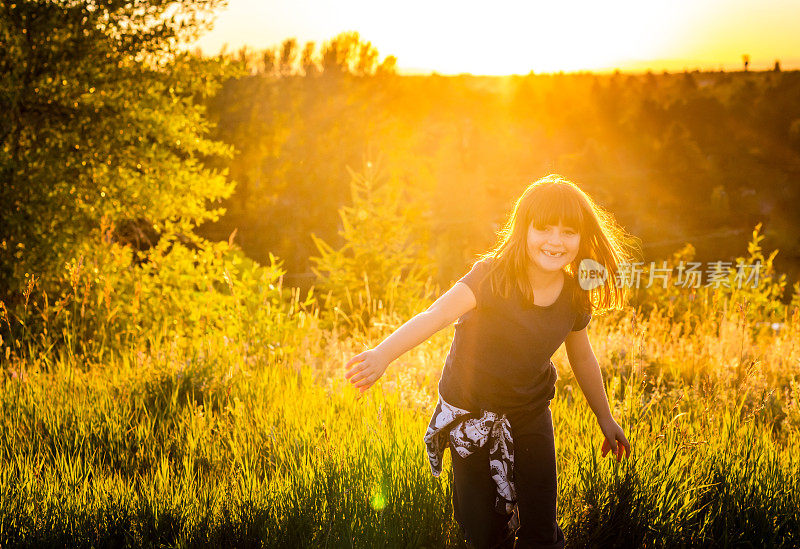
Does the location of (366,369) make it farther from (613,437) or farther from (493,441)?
Result: (613,437)

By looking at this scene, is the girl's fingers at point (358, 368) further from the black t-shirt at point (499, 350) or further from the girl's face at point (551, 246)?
the girl's face at point (551, 246)

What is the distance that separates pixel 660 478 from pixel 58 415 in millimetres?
3195

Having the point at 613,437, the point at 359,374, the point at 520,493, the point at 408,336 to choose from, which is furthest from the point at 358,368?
the point at 613,437

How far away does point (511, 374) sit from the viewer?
2547 mm

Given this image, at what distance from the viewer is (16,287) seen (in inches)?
275

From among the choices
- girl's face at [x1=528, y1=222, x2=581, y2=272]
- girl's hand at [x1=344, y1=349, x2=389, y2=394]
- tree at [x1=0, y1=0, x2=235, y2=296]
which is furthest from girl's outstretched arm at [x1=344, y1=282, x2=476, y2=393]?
tree at [x1=0, y1=0, x2=235, y2=296]

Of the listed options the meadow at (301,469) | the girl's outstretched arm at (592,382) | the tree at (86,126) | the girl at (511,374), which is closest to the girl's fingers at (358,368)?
the girl at (511,374)

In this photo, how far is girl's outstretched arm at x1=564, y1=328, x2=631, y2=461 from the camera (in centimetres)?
282

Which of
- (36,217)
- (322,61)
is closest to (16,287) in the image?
(36,217)

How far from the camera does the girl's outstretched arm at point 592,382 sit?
282cm

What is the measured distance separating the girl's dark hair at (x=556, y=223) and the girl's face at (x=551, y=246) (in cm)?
3

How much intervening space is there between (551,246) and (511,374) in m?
0.53

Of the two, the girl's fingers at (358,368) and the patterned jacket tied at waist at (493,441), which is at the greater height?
the girl's fingers at (358,368)

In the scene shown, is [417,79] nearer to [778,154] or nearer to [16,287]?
[778,154]
